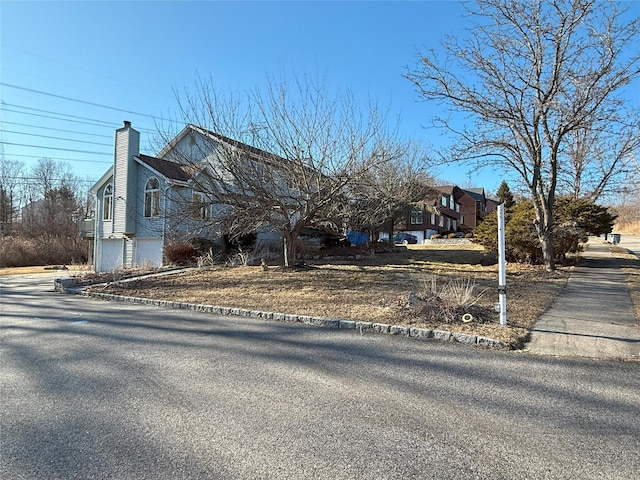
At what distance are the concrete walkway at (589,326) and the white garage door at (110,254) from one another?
21.7 metres

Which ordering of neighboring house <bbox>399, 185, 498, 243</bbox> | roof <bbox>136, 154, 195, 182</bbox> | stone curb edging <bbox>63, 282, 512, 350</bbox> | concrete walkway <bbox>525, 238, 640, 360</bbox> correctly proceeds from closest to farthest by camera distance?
1. concrete walkway <bbox>525, 238, 640, 360</bbox>
2. stone curb edging <bbox>63, 282, 512, 350</bbox>
3. roof <bbox>136, 154, 195, 182</bbox>
4. neighboring house <bbox>399, 185, 498, 243</bbox>

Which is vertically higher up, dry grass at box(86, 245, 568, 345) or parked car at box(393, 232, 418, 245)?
parked car at box(393, 232, 418, 245)

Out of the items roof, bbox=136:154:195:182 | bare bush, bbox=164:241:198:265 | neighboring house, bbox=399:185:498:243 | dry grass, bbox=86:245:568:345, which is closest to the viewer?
dry grass, bbox=86:245:568:345

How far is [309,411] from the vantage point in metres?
3.61

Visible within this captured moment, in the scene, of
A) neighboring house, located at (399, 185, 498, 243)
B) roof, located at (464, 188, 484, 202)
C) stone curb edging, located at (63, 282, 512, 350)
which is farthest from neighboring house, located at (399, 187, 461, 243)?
stone curb edging, located at (63, 282, 512, 350)

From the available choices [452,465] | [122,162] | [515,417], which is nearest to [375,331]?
[515,417]

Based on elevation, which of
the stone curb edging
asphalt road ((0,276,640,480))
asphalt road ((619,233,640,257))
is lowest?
asphalt road ((0,276,640,480))

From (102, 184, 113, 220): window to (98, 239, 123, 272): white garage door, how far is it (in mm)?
1549

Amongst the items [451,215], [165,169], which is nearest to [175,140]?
[165,169]

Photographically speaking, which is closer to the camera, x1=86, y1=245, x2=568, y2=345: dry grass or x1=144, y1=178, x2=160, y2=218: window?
x1=86, y1=245, x2=568, y2=345: dry grass

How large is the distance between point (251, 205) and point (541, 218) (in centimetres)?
1046

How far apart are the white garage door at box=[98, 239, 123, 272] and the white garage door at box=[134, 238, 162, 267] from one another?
1535mm

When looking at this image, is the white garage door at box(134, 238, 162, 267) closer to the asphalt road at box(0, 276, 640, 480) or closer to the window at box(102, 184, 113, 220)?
the window at box(102, 184, 113, 220)

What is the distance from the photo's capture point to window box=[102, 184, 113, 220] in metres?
23.6
